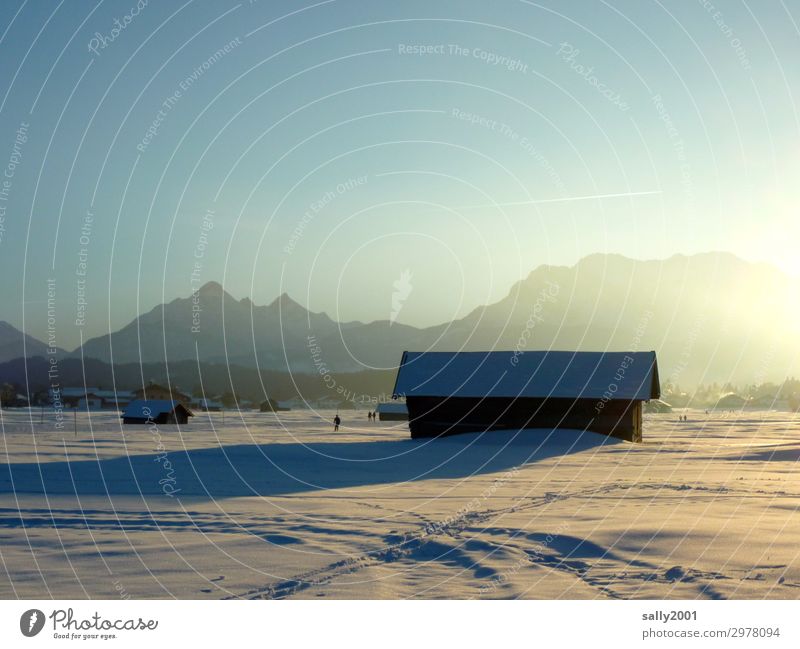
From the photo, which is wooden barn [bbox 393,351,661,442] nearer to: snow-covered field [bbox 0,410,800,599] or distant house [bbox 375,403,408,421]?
snow-covered field [bbox 0,410,800,599]

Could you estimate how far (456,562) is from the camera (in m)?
11.2

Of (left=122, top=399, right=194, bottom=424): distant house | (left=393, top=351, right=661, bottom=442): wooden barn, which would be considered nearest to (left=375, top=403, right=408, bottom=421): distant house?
(left=122, top=399, right=194, bottom=424): distant house

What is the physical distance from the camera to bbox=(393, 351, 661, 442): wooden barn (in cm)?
4428

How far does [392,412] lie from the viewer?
105938mm

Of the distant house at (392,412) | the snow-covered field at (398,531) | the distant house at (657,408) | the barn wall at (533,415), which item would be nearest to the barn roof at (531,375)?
the barn wall at (533,415)

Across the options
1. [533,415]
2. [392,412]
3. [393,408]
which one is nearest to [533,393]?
[533,415]

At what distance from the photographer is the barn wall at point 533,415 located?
44.2m

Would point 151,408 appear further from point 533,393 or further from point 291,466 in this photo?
point 291,466

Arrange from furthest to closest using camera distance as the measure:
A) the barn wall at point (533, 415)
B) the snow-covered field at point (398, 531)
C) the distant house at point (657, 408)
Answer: the distant house at point (657, 408), the barn wall at point (533, 415), the snow-covered field at point (398, 531)

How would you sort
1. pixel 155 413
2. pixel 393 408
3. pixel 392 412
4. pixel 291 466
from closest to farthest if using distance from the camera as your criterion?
1. pixel 291 466
2. pixel 155 413
3. pixel 392 412
4. pixel 393 408

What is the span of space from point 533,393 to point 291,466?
1938 centimetres

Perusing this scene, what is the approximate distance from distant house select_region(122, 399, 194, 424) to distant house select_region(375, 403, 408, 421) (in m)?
34.4

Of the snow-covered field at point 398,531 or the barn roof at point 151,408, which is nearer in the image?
the snow-covered field at point 398,531

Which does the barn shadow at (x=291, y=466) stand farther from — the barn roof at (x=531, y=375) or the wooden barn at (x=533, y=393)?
the barn roof at (x=531, y=375)
